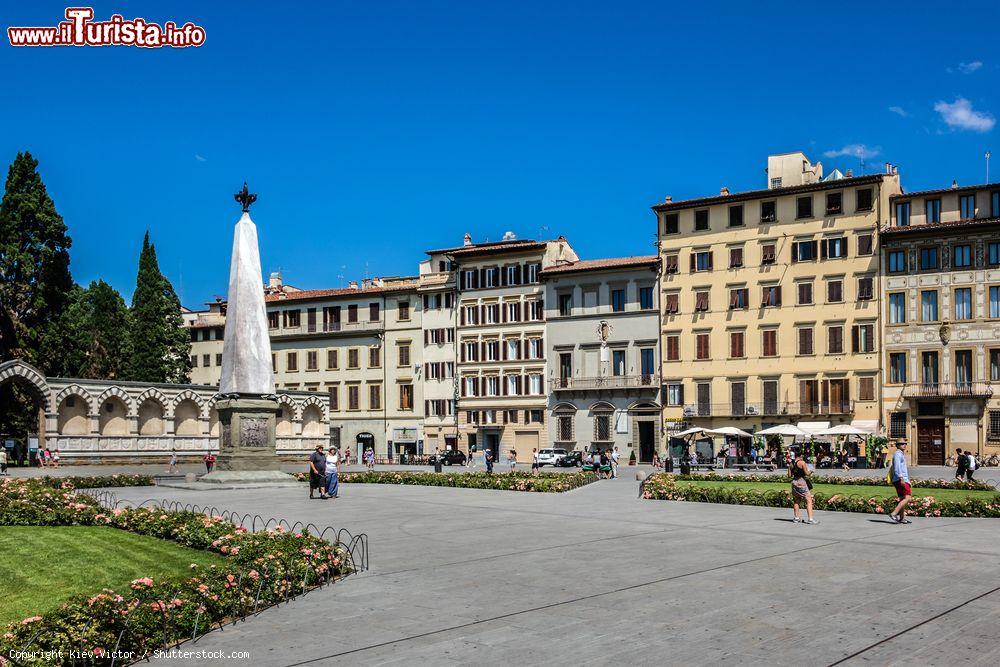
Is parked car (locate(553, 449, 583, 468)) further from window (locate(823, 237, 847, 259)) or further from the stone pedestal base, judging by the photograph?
the stone pedestal base

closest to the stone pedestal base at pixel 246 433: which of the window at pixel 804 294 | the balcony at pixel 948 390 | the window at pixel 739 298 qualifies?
the window at pixel 739 298

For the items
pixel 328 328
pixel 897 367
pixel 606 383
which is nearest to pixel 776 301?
pixel 897 367

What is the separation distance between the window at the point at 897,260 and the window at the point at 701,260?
38.3 feet

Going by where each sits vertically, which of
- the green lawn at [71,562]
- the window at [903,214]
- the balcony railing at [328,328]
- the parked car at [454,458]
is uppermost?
the window at [903,214]

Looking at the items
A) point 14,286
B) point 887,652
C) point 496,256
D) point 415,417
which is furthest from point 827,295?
point 887,652

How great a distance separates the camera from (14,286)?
62469 mm

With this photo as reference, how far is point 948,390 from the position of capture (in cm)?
5991

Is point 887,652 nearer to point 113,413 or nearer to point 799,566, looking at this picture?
point 799,566

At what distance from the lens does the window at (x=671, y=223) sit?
231 feet

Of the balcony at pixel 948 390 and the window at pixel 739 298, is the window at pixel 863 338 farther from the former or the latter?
the window at pixel 739 298

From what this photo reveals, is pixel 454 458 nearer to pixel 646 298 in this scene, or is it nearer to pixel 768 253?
pixel 646 298

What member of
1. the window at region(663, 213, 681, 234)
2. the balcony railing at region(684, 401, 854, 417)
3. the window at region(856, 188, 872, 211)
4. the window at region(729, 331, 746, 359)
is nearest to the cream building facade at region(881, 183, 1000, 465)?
the window at region(856, 188, 872, 211)

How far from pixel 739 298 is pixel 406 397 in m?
28.2

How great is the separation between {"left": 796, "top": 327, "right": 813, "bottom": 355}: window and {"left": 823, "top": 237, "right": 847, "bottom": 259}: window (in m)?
4.93
